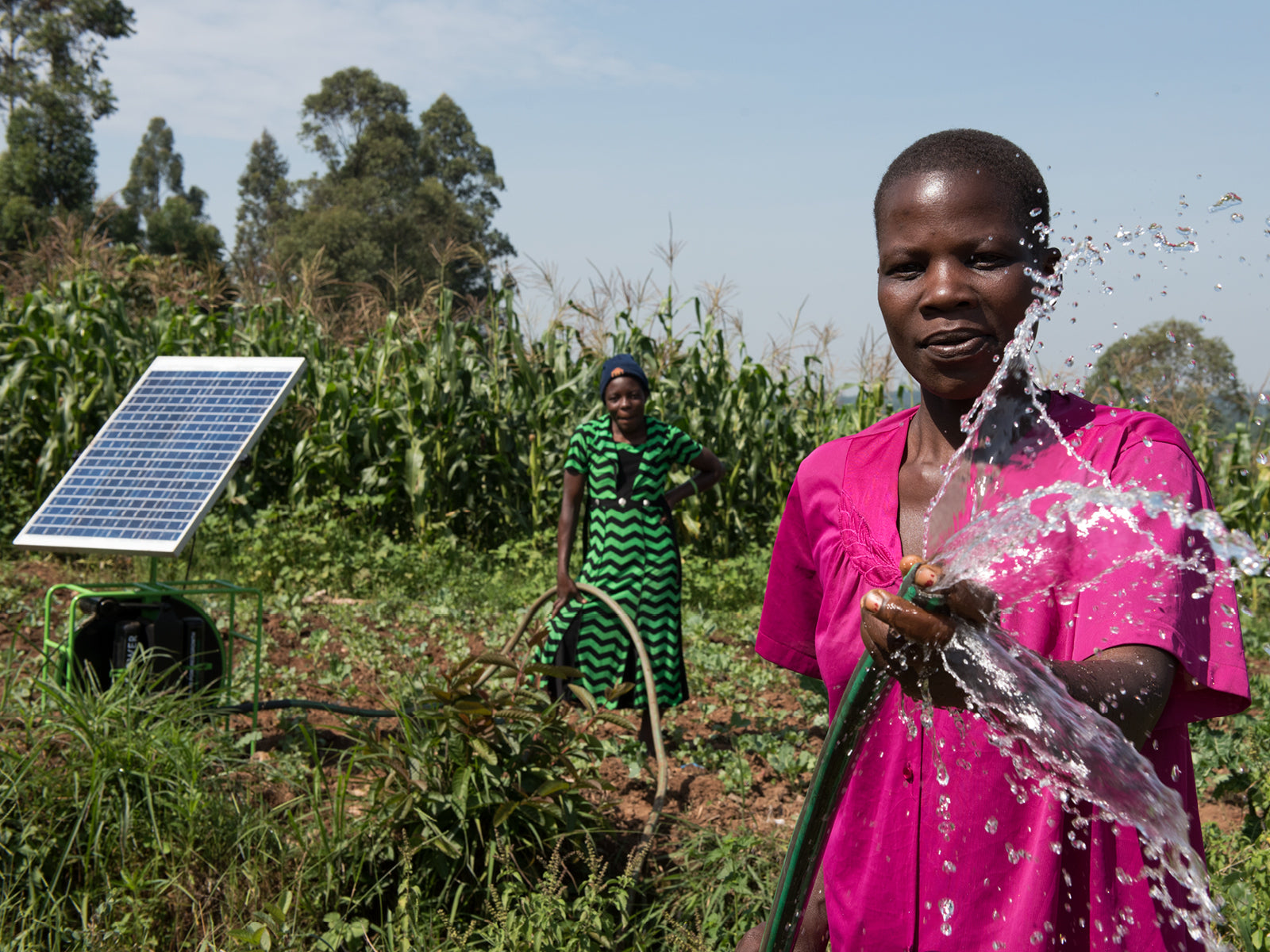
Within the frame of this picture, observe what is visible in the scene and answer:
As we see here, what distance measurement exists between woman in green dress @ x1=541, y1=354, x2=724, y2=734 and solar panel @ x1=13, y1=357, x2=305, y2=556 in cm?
142

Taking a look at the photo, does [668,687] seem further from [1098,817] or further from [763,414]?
[763,414]

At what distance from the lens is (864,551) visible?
1.34 metres

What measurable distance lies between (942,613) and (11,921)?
110 inches

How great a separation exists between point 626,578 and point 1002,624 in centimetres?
346

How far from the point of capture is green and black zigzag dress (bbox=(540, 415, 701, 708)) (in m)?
4.53

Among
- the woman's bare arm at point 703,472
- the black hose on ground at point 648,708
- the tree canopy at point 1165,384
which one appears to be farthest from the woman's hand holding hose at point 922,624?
the tree canopy at point 1165,384

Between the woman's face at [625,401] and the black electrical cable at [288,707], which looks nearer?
the black electrical cable at [288,707]

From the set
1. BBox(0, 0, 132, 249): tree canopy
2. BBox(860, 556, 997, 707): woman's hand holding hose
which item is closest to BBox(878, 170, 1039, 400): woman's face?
BBox(860, 556, 997, 707): woman's hand holding hose

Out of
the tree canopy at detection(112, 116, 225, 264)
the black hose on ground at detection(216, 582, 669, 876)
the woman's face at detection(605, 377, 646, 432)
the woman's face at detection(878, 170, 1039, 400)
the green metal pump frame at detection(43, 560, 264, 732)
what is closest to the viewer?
the woman's face at detection(878, 170, 1039, 400)

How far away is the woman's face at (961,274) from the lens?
125 cm

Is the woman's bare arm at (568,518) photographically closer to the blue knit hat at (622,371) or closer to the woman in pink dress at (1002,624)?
the blue knit hat at (622,371)

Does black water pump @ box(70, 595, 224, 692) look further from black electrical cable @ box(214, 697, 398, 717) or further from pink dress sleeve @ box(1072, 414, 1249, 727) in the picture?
pink dress sleeve @ box(1072, 414, 1249, 727)

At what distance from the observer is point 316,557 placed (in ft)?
24.5

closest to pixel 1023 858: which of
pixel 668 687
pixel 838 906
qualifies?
pixel 838 906
